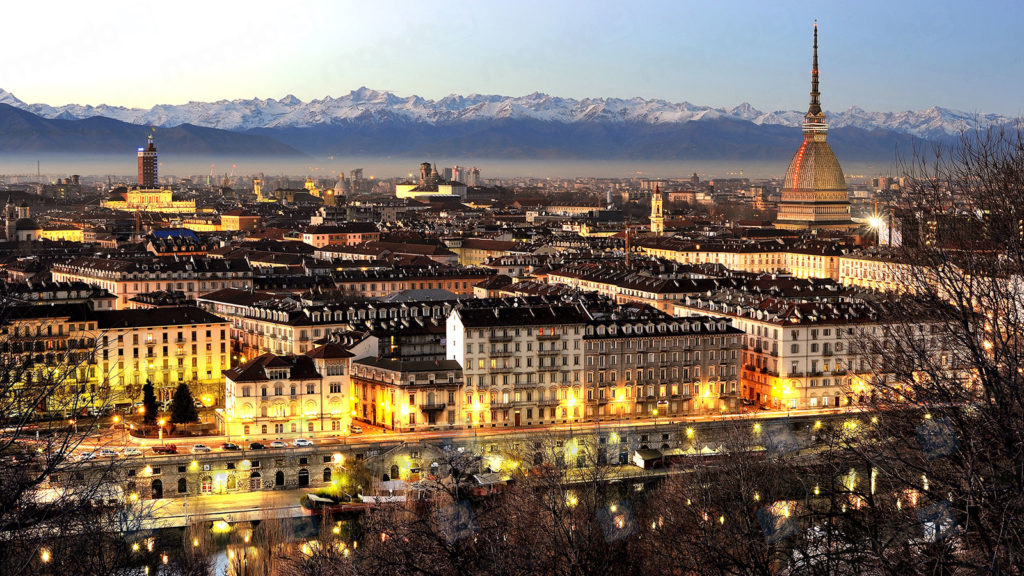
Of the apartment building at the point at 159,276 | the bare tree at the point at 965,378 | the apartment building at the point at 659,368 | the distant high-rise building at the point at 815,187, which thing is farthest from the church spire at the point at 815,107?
the bare tree at the point at 965,378

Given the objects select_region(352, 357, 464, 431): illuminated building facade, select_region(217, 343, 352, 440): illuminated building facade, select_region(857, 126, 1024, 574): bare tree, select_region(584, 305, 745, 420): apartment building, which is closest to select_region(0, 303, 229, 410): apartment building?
select_region(217, 343, 352, 440): illuminated building facade

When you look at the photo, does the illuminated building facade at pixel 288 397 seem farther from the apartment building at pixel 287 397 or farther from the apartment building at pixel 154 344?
the apartment building at pixel 154 344

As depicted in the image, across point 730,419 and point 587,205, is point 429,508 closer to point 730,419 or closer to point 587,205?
point 730,419

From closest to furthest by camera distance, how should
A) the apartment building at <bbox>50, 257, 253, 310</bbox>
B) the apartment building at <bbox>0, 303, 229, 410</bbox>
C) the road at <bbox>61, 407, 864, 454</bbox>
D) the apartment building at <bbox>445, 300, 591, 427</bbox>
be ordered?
1. the road at <bbox>61, 407, 864, 454</bbox>
2. the apartment building at <bbox>445, 300, 591, 427</bbox>
3. the apartment building at <bbox>0, 303, 229, 410</bbox>
4. the apartment building at <bbox>50, 257, 253, 310</bbox>

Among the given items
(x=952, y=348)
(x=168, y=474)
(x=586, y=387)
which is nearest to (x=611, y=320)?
(x=586, y=387)

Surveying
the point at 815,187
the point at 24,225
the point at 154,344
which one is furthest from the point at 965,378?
the point at 24,225

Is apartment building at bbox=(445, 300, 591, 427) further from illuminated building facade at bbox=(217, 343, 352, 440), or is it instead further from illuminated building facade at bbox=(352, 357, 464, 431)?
illuminated building facade at bbox=(217, 343, 352, 440)

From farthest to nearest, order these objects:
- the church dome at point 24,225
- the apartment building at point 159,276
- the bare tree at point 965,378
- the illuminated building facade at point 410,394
A: the church dome at point 24,225, the apartment building at point 159,276, the illuminated building facade at point 410,394, the bare tree at point 965,378

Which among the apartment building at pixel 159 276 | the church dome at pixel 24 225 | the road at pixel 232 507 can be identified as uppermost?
the church dome at pixel 24 225
